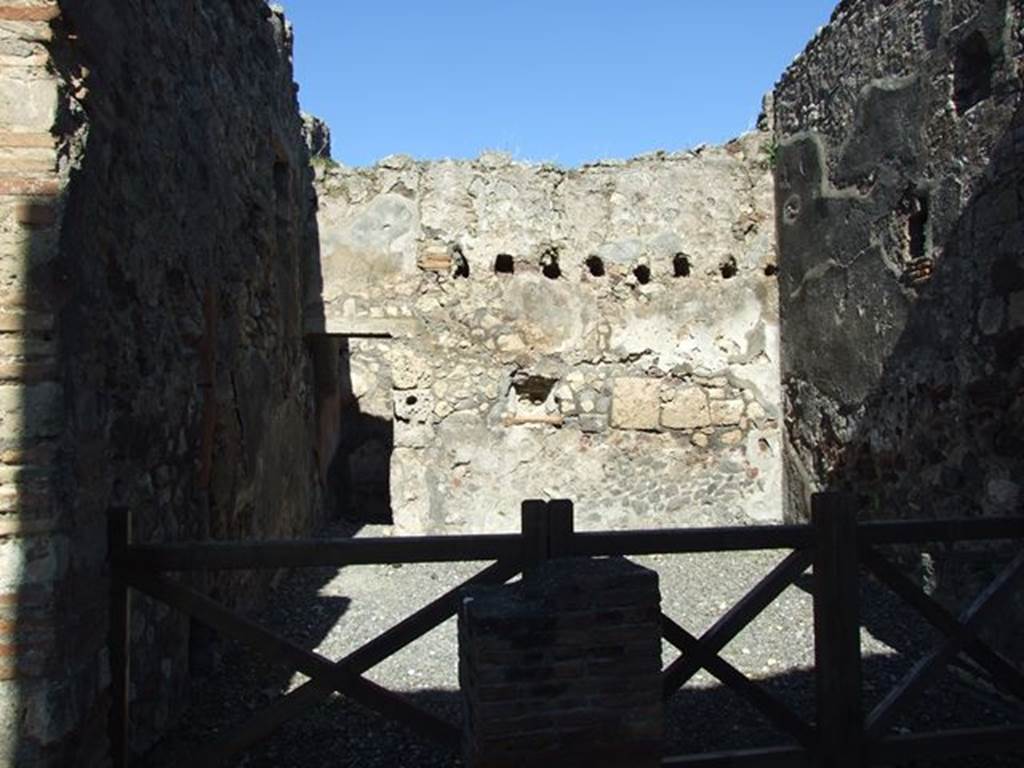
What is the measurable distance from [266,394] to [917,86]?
4.28m

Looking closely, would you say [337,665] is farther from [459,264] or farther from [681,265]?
[681,265]

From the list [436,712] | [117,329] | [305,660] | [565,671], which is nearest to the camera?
[565,671]

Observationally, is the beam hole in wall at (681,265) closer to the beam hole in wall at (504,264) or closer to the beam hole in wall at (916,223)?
the beam hole in wall at (504,264)

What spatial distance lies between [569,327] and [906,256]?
2.78 m

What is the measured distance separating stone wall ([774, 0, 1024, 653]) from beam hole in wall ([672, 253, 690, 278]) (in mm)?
761

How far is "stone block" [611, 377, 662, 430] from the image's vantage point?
7.14 meters

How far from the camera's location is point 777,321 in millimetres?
7156

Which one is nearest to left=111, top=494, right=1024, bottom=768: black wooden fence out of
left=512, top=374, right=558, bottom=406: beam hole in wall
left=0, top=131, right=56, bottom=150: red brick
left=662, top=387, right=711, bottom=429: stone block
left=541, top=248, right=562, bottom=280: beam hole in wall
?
left=0, top=131, right=56, bottom=150: red brick

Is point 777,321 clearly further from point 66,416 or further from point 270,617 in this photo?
Answer: point 66,416

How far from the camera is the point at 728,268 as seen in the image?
7227 mm

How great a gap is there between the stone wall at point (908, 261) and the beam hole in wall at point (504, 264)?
222 cm

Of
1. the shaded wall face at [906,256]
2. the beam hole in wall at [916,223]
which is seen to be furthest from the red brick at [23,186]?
the beam hole in wall at [916,223]

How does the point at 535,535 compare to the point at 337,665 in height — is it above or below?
above

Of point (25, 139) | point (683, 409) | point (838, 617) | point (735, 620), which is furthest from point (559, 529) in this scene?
point (683, 409)
